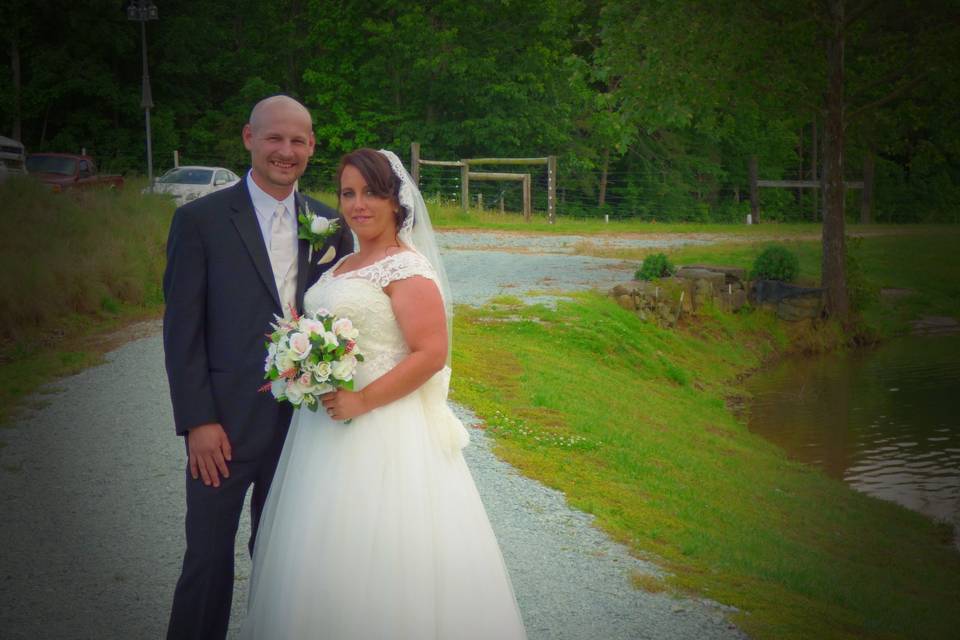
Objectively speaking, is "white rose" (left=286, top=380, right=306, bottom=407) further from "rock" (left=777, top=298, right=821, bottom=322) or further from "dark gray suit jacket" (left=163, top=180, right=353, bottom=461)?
"rock" (left=777, top=298, right=821, bottom=322)

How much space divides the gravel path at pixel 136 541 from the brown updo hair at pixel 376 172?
8.26 ft

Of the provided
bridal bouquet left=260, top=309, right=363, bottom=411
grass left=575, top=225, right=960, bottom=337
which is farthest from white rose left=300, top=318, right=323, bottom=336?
grass left=575, top=225, right=960, bottom=337

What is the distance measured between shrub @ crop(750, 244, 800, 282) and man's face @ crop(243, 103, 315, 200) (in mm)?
18154

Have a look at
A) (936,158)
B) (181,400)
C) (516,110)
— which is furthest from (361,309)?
(516,110)

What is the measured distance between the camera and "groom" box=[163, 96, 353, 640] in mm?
3699

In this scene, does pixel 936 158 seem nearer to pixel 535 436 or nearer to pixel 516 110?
pixel 535 436

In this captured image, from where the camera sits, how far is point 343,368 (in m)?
3.62

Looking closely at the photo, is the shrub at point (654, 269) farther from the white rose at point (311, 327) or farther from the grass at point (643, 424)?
the white rose at point (311, 327)

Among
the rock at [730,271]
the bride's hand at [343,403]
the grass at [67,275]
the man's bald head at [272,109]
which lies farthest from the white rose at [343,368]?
the rock at [730,271]

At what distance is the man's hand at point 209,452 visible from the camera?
3.70 metres

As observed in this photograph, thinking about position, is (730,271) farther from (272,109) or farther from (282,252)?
(272,109)

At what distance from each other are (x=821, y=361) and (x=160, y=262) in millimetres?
11818

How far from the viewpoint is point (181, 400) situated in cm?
368

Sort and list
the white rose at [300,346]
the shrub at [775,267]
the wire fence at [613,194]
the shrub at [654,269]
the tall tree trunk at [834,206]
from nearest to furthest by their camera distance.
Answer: the white rose at [300,346] < the shrub at [654,269] < the tall tree trunk at [834,206] < the shrub at [775,267] < the wire fence at [613,194]
